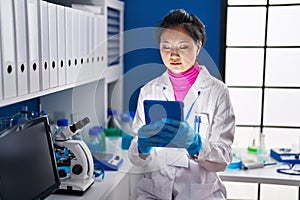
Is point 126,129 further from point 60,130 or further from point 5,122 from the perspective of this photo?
point 5,122

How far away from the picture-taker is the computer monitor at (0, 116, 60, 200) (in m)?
1.19

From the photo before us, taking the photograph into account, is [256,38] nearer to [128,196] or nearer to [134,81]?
[134,81]

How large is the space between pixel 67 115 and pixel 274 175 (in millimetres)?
1170

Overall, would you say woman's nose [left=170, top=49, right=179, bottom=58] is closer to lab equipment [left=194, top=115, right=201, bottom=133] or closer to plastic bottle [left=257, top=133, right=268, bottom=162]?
lab equipment [left=194, top=115, right=201, bottom=133]

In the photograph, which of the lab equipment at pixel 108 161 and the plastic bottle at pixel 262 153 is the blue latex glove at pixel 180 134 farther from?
the plastic bottle at pixel 262 153

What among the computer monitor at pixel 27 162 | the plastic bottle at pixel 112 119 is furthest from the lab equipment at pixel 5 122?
the plastic bottle at pixel 112 119

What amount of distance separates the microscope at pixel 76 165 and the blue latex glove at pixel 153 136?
Answer: 26 cm

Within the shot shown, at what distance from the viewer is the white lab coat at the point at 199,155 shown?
1.62 meters

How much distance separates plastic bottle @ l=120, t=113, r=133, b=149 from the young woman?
0.51m

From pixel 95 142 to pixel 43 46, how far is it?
0.84 metres

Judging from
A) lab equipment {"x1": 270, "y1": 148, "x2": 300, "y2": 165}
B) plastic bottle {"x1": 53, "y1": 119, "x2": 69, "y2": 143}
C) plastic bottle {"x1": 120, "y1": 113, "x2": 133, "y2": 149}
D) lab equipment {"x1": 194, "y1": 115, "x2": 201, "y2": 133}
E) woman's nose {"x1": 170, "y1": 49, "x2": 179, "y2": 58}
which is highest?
woman's nose {"x1": 170, "y1": 49, "x2": 179, "y2": 58}

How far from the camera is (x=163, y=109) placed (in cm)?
145

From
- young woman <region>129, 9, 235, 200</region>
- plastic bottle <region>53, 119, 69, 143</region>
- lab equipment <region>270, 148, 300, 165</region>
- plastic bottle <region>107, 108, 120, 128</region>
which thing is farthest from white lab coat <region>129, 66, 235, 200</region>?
plastic bottle <region>107, 108, 120, 128</region>

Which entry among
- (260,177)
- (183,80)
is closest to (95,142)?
(183,80)
